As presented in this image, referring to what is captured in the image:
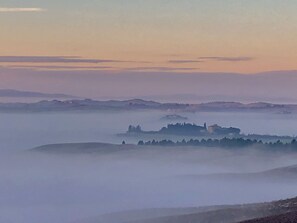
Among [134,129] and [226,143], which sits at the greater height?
[134,129]

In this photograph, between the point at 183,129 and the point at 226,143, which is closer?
the point at 183,129

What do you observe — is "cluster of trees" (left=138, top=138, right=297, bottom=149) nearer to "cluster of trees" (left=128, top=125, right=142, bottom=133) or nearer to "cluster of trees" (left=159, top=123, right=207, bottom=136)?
"cluster of trees" (left=128, top=125, right=142, bottom=133)

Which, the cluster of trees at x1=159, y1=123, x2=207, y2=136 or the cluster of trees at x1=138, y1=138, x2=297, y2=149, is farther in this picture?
the cluster of trees at x1=138, y1=138, x2=297, y2=149

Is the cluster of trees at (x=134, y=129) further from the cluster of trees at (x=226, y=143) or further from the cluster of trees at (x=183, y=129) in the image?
the cluster of trees at (x=183, y=129)

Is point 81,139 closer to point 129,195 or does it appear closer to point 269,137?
point 129,195

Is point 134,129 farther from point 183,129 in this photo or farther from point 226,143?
point 226,143

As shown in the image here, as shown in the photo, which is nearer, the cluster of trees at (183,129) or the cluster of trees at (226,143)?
the cluster of trees at (183,129)

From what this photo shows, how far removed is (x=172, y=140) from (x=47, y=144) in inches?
661

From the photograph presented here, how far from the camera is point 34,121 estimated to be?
325 ft

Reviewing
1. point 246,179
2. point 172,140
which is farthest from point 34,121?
point 246,179

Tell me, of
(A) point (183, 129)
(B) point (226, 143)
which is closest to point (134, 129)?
(A) point (183, 129)

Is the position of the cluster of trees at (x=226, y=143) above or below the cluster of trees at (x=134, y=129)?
below

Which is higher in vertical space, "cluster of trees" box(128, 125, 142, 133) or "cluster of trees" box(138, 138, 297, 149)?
"cluster of trees" box(128, 125, 142, 133)

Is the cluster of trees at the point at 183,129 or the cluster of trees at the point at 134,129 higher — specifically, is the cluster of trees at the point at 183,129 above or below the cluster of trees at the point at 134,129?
below
